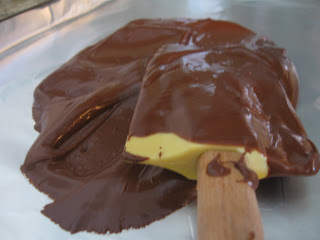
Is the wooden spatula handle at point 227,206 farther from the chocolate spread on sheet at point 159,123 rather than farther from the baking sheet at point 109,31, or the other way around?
the baking sheet at point 109,31

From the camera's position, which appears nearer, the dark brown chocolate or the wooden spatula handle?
the wooden spatula handle

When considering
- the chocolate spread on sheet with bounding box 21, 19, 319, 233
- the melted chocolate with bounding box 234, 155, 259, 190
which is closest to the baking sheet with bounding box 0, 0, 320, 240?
the chocolate spread on sheet with bounding box 21, 19, 319, 233

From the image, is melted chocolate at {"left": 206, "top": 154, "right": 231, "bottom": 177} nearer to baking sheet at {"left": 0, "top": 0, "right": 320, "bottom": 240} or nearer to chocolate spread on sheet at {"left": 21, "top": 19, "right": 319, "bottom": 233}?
chocolate spread on sheet at {"left": 21, "top": 19, "right": 319, "bottom": 233}

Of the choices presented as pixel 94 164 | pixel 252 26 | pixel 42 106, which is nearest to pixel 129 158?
pixel 94 164

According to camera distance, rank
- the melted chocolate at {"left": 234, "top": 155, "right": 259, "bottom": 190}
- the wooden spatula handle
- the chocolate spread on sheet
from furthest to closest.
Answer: the chocolate spread on sheet, the melted chocolate at {"left": 234, "top": 155, "right": 259, "bottom": 190}, the wooden spatula handle

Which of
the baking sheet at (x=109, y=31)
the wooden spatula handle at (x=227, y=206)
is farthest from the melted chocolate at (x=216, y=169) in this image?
the baking sheet at (x=109, y=31)
